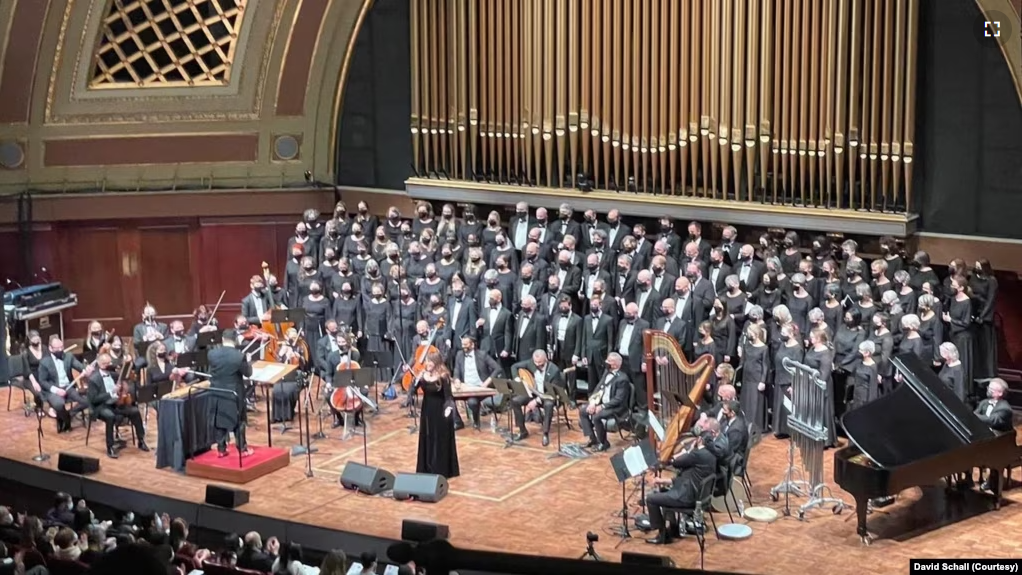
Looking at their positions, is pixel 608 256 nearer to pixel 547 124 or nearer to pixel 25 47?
pixel 547 124

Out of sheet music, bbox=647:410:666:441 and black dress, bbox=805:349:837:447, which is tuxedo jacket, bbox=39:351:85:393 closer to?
sheet music, bbox=647:410:666:441

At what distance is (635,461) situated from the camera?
11719 millimetres

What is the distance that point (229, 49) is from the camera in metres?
20.2

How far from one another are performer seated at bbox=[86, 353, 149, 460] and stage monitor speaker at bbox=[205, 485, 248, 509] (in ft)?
7.04

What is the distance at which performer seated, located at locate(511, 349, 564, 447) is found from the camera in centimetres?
1484

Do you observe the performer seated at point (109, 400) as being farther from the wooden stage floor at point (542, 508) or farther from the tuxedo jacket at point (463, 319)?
the tuxedo jacket at point (463, 319)

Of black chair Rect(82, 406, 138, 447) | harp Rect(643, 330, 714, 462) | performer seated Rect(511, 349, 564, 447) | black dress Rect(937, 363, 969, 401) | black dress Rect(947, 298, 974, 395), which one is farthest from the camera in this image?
black chair Rect(82, 406, 138, 447)

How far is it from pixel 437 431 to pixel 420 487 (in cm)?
61

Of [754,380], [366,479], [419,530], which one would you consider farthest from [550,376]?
[419,530]

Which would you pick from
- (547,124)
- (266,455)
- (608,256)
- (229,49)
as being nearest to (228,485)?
(266,455)

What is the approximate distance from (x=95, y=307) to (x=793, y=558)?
38.1ft

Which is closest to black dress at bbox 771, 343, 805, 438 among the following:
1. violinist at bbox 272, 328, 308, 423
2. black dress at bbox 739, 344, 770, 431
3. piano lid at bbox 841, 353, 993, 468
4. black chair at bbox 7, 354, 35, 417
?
black dress at bbox 739, 344, 770, 431

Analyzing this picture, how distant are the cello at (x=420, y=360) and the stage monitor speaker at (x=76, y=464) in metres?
3.20

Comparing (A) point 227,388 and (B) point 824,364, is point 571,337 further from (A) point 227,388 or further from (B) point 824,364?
(A) point 227,388
